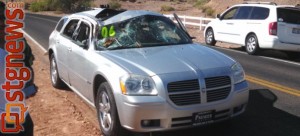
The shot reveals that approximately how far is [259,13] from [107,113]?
9982mm

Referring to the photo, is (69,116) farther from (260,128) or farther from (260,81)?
(260,81)

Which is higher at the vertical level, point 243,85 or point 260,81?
point 243,85

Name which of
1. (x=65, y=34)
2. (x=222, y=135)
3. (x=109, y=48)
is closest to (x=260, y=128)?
(x=222, y=135)

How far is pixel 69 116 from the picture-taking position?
6562 mm

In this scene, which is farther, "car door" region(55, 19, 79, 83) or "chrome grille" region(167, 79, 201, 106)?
"car door" region(55, 19, 79, 83)

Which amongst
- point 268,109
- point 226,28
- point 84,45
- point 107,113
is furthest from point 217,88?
point 226,28

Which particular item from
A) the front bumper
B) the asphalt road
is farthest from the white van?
the front bumper

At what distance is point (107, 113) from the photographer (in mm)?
5340

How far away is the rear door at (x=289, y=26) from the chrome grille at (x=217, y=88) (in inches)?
337

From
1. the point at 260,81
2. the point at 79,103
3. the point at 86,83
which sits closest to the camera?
the point at 86,83

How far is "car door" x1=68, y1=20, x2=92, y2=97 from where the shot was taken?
6.17m

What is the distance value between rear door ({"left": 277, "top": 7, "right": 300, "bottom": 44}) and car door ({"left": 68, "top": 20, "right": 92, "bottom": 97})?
8.11 meters

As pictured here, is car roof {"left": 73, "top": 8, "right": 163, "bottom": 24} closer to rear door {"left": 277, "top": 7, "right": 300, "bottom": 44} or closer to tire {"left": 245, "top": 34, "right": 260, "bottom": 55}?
rear door {"left": 277, "top": 7, "right": 300, "bottom": 44}

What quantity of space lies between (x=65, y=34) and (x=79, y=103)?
1.43 m
